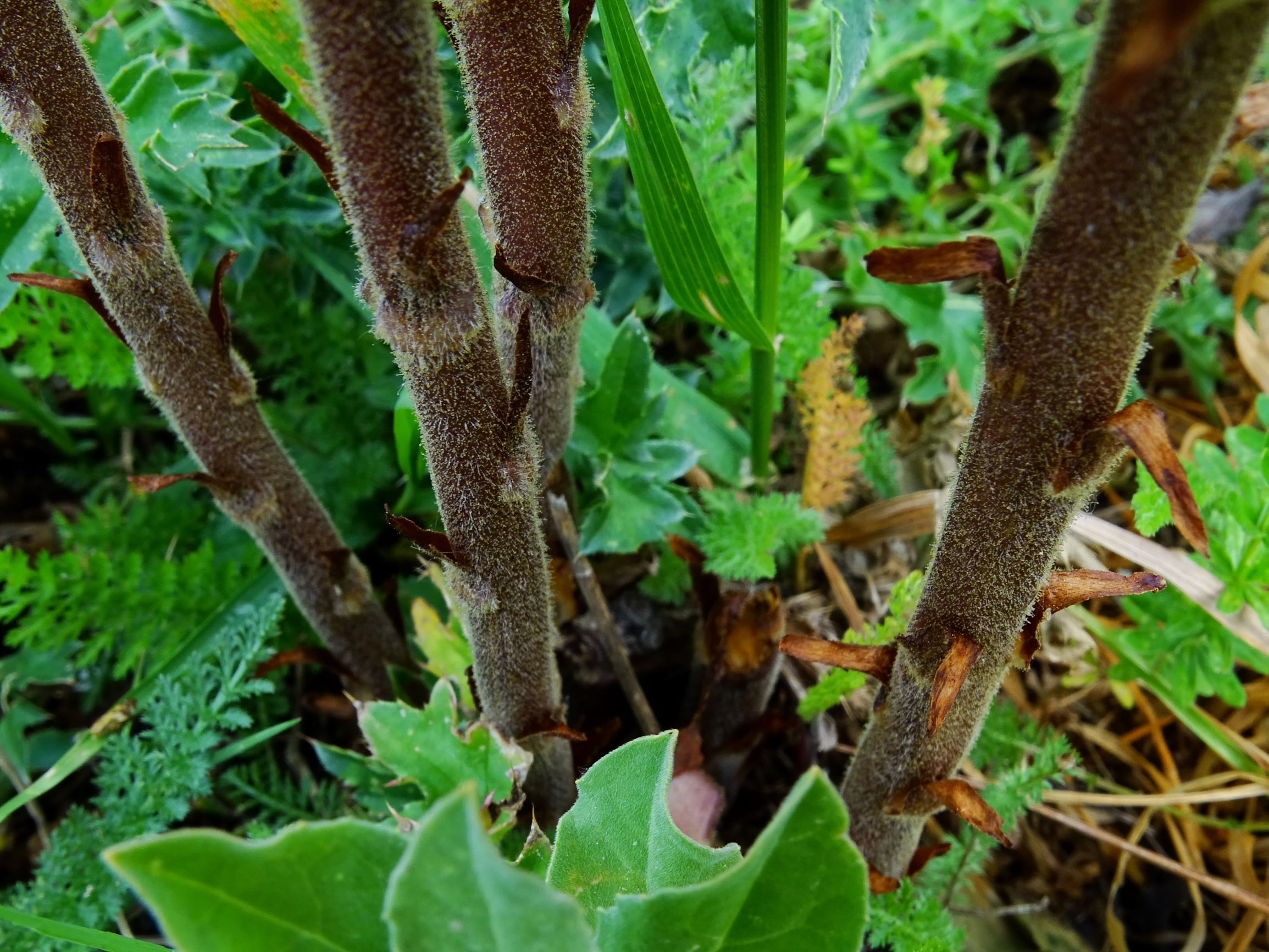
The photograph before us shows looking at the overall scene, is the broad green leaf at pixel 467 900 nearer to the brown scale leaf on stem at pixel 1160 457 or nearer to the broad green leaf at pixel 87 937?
the broad green leaf at pixel 87 937

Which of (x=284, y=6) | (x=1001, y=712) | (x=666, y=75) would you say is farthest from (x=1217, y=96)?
(x=1001, y=712)

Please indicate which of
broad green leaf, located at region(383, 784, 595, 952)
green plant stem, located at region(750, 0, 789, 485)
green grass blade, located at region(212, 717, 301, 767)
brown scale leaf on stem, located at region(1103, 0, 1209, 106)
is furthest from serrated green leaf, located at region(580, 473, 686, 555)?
brown scale leaf on stem, located at region(1103, 0, 1209, 106)

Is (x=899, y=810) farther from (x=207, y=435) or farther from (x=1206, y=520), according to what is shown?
(x=207, y=435)

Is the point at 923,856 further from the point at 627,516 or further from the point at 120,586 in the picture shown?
the point at 120,586

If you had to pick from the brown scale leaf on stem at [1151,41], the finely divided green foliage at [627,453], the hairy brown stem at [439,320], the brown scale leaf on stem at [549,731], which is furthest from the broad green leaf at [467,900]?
the finely divided green foliage at [627,453]

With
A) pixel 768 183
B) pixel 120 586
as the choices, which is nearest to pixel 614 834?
pixel 768 183

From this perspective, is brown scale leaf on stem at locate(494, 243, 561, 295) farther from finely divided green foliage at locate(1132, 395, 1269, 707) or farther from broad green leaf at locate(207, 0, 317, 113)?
finely divided green foliage at locate(1132, 395, 1269, 707)
